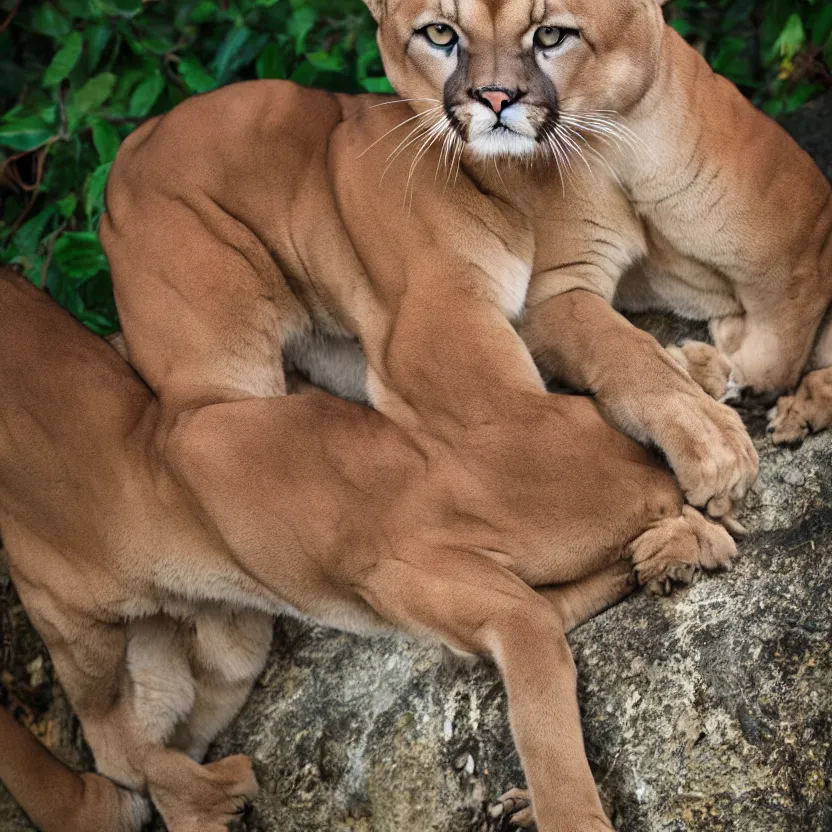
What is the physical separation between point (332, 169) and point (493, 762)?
→ 150 centimetres

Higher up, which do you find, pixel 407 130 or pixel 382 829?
pixel 407 130

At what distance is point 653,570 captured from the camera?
9.14 feet

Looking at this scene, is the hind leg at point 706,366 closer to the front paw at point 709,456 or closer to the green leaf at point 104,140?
the front paw at point 709,456

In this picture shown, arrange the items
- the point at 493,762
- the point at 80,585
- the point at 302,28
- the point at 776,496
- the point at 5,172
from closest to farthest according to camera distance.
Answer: the point at 493,762 → the point at 776,496 → the point at 80,585 → the point at 302,28 → the point at 5,172

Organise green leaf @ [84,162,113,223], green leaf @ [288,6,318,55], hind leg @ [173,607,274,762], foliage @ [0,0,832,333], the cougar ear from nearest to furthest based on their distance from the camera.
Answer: the cougar ear, hind leg @ [173,607,274,762], foliage @ [0,0,832,333], green leaf @ [84,162,113,223], green leaf @ [288,6,318,55]

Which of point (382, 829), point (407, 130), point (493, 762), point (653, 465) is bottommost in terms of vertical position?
point (382, 829)

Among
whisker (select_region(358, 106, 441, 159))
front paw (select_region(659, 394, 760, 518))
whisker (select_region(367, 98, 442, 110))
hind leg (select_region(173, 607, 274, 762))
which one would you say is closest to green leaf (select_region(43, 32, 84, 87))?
whisker (select_region(367, 98, 442, 110))

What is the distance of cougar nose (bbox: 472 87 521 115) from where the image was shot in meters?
2.77

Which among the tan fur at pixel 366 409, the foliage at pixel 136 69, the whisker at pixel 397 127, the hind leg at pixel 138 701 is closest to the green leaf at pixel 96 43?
the foliage at pixel 136 69

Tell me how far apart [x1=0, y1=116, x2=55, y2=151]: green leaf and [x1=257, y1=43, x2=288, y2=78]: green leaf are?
77cm

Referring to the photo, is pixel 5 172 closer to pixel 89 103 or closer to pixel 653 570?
pixel 89 103

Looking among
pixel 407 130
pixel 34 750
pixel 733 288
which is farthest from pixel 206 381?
pixel 733 288

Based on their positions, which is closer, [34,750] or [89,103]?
[34,750]

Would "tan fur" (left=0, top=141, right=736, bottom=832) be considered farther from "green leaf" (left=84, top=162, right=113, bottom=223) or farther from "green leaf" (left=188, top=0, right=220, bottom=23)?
"green leaf" (left=188, top=0, right=220, bottom=23)
